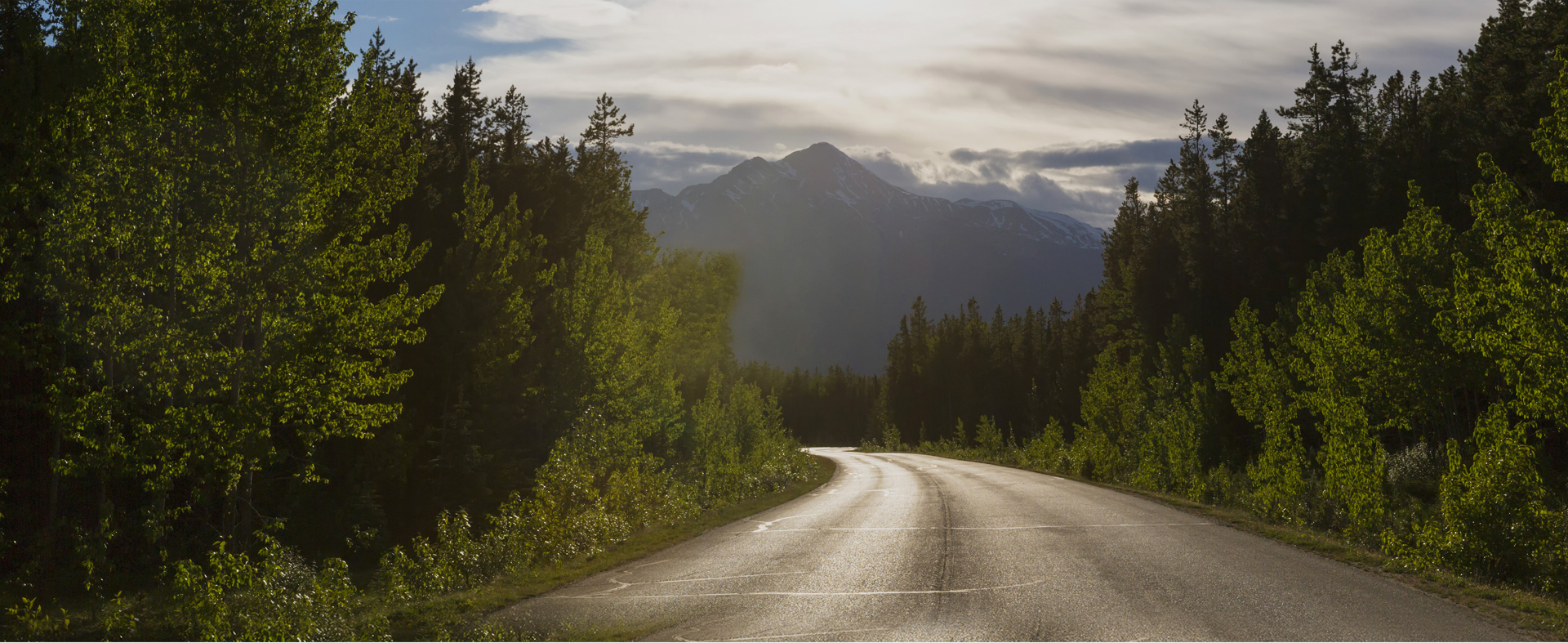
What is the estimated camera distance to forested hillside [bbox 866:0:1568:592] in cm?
1209

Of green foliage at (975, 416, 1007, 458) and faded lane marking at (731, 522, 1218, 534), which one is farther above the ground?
faded lane marking at (731, 522, 1218, 534)

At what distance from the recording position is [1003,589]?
38.2 ft

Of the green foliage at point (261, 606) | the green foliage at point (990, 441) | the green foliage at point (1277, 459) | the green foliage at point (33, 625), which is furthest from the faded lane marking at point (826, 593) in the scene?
the green foliage at point (990, 441)

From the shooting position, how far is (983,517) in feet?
68.6

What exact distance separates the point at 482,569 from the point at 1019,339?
115103mm

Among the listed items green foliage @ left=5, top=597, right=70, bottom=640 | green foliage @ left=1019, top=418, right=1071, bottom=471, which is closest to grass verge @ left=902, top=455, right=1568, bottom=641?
green foliage @ left=5, top=597, right=70, bottom=640

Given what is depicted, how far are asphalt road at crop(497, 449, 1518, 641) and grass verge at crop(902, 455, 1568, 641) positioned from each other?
31 centimetres

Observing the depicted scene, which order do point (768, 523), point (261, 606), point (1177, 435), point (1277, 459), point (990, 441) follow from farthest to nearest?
point (990, 441)
point (1177, 435)
point (768, 523)
point (1277, 459)
point (261, 606)

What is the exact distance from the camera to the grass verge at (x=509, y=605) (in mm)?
9797

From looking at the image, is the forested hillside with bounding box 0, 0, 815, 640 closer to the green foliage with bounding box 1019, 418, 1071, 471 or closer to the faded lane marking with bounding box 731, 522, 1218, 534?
the faded lane marking with bounding box 731, 522, 1218, 534

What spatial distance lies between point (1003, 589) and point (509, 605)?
7.12m

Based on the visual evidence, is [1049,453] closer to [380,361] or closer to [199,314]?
[380,361]

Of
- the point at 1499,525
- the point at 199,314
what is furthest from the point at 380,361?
the point at 1499,525

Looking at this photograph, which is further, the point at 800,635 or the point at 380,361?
Result: the point at 380,361
